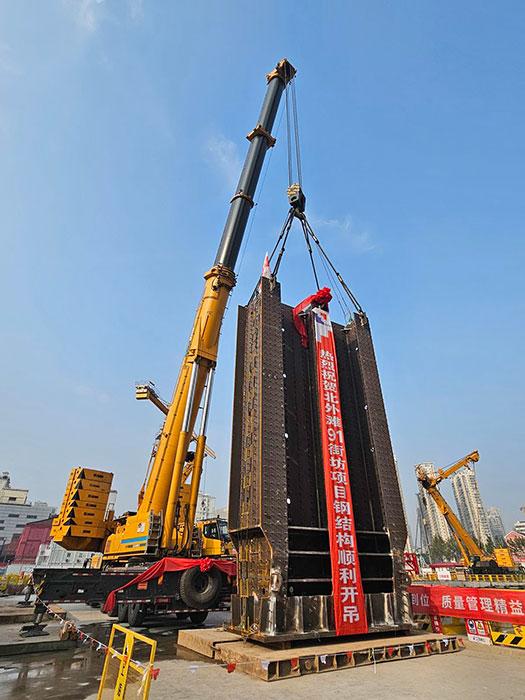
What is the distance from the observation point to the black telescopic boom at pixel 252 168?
16781 mm

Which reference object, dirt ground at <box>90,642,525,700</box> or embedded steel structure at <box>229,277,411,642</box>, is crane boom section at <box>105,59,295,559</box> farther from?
dirt ground at <box>90,642,525,700</box>

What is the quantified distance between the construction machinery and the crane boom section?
2774 cm

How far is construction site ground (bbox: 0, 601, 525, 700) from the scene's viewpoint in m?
5.34

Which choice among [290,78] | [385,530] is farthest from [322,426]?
[290,78]

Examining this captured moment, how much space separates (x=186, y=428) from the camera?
13.8m

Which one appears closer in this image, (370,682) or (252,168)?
(370,682)

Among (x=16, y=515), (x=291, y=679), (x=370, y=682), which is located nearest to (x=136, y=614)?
(x=291, y=679)

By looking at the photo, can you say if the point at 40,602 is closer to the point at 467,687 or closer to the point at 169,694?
the point at 169,694

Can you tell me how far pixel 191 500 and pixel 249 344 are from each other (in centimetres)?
695

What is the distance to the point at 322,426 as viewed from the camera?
934 centimetres

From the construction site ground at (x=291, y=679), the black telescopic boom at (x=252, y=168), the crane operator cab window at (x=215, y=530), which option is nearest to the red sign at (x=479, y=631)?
the construction site ground at (x=291, y=679)

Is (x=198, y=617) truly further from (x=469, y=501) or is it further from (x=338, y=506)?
(x=469, y=501)

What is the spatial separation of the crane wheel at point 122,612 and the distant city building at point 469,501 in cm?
10244

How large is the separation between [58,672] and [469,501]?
118 m
